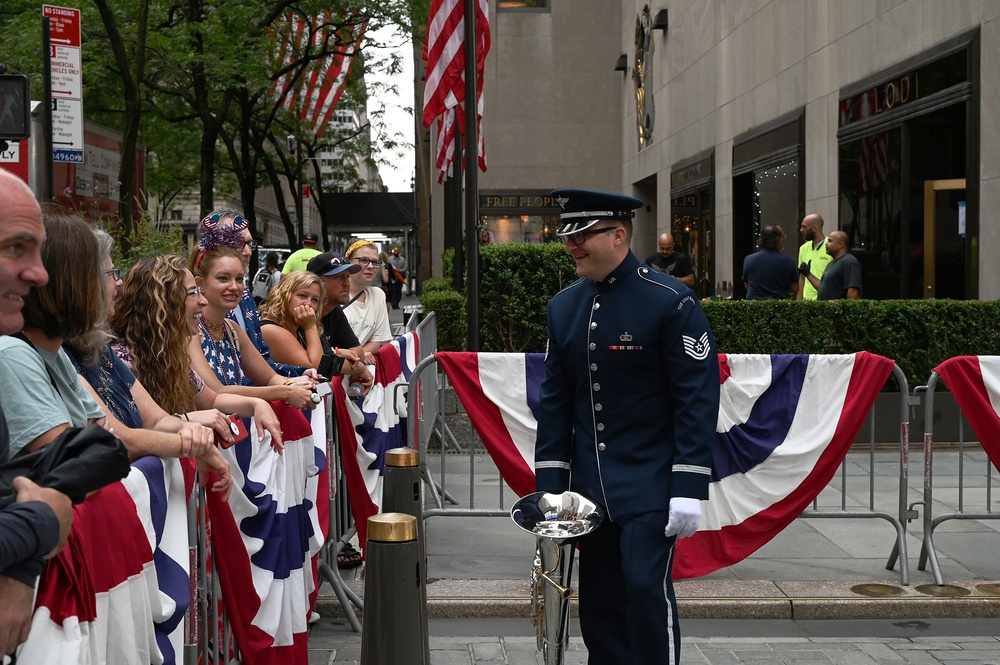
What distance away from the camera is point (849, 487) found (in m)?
9.62

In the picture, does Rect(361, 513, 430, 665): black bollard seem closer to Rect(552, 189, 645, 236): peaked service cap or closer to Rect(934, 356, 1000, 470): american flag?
Rect(552, 189, 645, 236): peaked service cap

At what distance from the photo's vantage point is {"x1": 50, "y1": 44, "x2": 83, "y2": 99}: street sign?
1182cm

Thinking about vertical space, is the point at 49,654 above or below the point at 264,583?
above

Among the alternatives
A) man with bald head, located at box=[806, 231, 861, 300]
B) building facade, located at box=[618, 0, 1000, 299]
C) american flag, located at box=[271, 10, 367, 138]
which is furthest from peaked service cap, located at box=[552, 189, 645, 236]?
american flag, located at box=[271, 10, 367, 138]

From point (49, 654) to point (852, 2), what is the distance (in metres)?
16.2

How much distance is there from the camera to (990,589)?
678 cm

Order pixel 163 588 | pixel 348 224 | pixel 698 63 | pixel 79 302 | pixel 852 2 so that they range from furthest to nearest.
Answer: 1. pixel 348 224
2. pixel 698 63
3. pixel 852 2
4. pixel 163 588
5. pixel 79 302

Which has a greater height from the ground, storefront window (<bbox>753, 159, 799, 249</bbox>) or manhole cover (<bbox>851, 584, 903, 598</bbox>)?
storefront window (<bbox>753, 159, 799, 249</bbox>)

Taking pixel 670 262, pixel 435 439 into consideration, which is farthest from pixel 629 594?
pixel 670 262

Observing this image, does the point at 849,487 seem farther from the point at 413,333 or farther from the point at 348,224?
the point at 348,224

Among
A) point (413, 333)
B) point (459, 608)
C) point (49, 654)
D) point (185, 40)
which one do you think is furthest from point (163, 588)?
point (185, 40)

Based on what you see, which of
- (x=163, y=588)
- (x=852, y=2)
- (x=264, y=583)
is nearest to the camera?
(x=163, y=588)

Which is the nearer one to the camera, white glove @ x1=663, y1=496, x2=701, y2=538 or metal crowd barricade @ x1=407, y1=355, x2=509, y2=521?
white glove @ x1=663, y1=496, x2=701, y2=538

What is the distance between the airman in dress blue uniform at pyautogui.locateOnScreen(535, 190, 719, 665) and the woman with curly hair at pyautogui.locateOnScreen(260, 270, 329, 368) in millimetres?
3144
